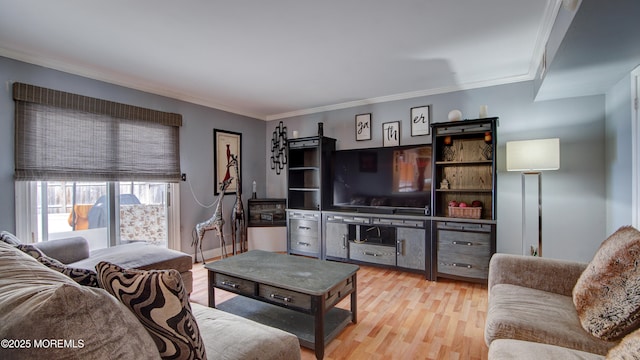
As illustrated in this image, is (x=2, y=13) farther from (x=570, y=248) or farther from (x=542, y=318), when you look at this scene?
(x=570, y=248)

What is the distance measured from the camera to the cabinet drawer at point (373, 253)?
3.62 m

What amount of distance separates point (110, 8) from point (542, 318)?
3237 millimetres

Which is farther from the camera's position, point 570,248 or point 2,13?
point 570,248

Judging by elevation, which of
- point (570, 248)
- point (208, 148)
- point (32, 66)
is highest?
point (32, 66)

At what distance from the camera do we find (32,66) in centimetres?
273

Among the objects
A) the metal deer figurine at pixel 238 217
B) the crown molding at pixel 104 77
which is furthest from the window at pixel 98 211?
the crown molding at pixel 104 77

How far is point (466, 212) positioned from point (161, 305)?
3164 millimetres

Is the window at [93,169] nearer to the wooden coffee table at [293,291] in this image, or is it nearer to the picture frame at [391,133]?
the wooden coffee table at [293,291]

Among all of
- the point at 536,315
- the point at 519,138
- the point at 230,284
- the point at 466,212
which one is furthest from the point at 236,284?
the point at 519,138

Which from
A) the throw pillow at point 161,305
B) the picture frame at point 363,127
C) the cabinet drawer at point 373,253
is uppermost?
the picture frame at point 363,127

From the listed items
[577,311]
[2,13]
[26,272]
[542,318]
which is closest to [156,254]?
[26,272]

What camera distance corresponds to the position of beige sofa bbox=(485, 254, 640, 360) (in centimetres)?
127

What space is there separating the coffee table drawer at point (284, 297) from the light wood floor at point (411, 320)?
1.15 feet
